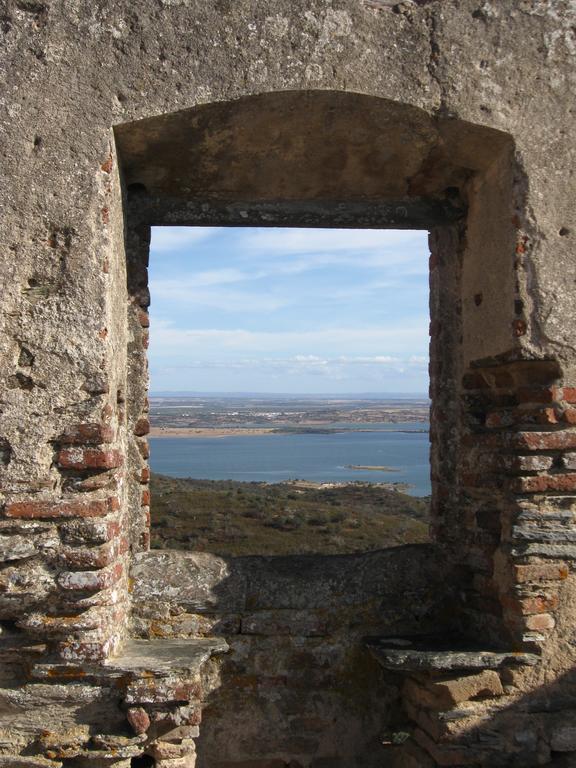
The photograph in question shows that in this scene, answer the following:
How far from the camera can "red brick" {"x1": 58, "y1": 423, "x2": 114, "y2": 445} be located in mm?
3170

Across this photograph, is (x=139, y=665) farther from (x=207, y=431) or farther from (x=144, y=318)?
(x=207, y=431)

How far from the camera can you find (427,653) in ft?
11.3

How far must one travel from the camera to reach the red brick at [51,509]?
3.12 m

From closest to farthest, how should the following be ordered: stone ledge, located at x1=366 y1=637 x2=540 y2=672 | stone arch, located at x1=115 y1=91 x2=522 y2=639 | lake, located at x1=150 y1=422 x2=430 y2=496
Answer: stone ledge, located at x1=366 y1=637 x2=540 y2=672
stone arch, located at x1=115 y1=91 x2=522 y2=639
lake, located at x1=150 y1=422 x2=430 y2=496

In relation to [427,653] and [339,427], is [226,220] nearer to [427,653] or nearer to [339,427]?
[427,653]

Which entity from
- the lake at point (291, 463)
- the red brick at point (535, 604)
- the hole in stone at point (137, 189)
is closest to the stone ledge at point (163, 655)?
the red brick at point (535, 604)

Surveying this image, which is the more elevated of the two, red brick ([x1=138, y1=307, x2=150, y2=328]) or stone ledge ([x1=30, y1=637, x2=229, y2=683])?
red brick ([x1=138, y1=307, x2=150, y2=328])

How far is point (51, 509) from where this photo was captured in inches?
123

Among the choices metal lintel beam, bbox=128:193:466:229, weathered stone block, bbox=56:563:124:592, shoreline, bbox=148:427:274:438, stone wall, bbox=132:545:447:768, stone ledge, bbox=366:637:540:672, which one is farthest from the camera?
shoreline, bbox=148:427:274:438

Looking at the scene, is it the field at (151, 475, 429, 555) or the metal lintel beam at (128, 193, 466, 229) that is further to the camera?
the field at (151, 475, 429, 555)

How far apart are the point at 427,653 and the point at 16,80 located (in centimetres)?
291

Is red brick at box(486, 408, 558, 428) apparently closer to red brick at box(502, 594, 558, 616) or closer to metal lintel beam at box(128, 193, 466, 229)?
red brick at box(502, 594, 558, 616)

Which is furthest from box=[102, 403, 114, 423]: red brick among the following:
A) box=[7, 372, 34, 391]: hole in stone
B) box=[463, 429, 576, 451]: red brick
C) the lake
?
the lake

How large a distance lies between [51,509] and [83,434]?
31 centimetres
